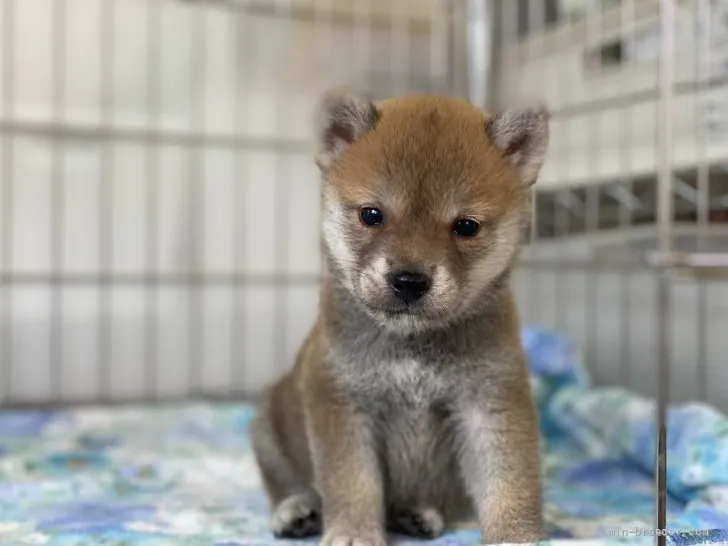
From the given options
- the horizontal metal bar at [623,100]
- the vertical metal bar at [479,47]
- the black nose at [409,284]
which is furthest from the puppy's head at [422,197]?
the vertical metal bar at [479,47]

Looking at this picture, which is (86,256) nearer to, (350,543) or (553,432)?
(553,432)

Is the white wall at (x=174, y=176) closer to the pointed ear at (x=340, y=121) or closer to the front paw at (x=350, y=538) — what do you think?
the pointed ear at (x=340, y=121)

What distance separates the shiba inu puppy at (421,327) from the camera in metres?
1.16

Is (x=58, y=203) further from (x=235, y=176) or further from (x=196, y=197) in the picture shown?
(x=235, y=176)

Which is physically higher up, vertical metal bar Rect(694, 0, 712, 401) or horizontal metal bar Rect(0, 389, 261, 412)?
vertical metal bar Rect(694, 0, 712, 401)

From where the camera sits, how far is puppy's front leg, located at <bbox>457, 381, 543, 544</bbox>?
47.3 inches

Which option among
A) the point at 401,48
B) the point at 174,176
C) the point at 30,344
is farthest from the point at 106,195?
the point at 401,48

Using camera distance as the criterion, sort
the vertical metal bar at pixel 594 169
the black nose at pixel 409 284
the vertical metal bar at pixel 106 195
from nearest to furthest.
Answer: the black nose at pixel 409 284 → the vertical metal bar at pixel 594 169 → the vertical metal bar at pixel 106 195

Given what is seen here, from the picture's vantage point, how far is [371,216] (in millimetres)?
1203

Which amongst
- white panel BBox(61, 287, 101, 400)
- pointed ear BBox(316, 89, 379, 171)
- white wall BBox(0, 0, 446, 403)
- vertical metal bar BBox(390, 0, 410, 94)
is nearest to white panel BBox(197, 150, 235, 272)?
white wall BBox(0, 0, 446, 403)

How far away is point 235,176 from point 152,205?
30 centimetres

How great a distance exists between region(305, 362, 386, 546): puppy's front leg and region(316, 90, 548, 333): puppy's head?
168 millimetres

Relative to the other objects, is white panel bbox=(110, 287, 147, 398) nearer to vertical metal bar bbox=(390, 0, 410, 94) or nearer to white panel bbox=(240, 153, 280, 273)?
white panel bbox=(240, 153, 280, 273)

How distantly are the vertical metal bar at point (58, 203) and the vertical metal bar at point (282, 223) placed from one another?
2.31 ft
